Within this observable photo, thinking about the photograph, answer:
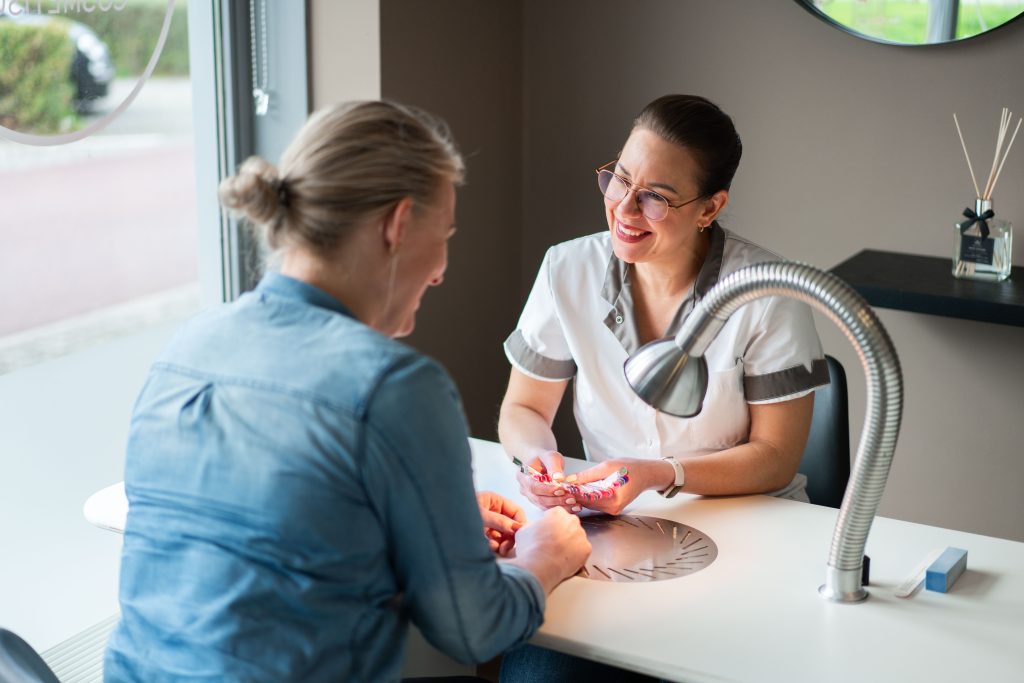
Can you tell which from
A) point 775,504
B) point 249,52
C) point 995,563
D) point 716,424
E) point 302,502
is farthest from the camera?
point 249,52

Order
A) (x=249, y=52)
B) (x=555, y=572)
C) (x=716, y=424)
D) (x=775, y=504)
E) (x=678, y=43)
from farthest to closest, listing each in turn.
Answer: (x=678, y=43) → (x=249, y=52) → (x=716, y=424) → (x=775, y=504) → (x=555, y=572)

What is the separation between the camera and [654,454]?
6.71 feet

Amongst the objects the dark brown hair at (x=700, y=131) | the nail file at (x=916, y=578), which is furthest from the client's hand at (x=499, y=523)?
the dark brown hair at (x=700, y=131)

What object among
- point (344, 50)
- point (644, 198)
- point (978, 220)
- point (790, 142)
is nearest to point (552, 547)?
point (644, 198)

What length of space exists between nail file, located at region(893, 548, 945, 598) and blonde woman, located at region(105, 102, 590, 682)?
0.51 metres

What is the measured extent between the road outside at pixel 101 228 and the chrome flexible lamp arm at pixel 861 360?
1239 millimetres

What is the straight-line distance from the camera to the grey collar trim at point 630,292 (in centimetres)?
201

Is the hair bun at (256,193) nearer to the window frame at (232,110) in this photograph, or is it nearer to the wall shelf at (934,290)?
the window frame at (232,110)

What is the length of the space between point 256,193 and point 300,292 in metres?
0.12

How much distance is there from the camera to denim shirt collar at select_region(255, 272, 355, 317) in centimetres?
128

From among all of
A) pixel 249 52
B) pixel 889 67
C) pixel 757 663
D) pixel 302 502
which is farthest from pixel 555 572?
pixel 889 67

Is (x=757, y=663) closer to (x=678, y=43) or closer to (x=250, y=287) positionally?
(x=250, y=287)

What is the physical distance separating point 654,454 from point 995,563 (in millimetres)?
614

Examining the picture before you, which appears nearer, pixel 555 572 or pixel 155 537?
pixel 155 537
